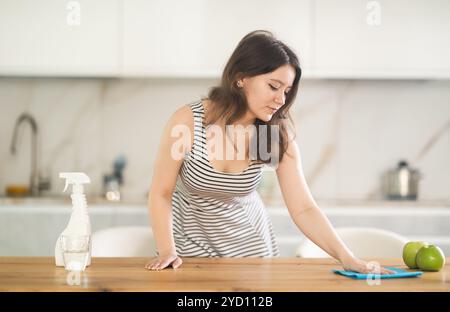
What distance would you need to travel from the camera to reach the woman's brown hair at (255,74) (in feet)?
6.50

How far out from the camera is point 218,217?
222 cm

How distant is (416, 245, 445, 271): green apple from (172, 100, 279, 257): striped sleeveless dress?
23.0 inches

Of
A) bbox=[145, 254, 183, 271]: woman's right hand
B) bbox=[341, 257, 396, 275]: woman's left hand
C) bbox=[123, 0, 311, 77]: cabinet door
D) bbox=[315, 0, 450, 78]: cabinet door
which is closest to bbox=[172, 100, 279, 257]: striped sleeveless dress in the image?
bbox=[145, 254, 183, 271]: woman's right hand

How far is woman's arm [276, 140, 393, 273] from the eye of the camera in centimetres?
187

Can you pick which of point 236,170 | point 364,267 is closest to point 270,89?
point 236,170

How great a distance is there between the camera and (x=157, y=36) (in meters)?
3.69

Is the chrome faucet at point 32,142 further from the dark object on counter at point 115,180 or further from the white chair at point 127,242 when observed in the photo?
the white chair at point 127,242

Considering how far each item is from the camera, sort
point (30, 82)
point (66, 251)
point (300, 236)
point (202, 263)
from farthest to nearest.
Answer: point (30, 82), point (300, 236), point (202, 263), point (66, 251)

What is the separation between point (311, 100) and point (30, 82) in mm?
1751

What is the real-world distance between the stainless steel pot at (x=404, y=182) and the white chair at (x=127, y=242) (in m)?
2.01

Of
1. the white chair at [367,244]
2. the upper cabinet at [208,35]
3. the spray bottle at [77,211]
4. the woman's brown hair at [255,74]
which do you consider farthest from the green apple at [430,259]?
the upper cabinet at [208,35]

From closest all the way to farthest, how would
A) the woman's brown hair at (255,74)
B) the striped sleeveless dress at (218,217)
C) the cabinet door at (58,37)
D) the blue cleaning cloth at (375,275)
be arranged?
the blue cleaning cloth at (375,275)
the woman's brown hair at (255,74)
the striped sleeveless dress at (218,217)
the cabinet door at (58,37)
